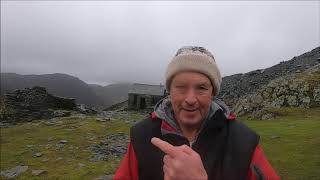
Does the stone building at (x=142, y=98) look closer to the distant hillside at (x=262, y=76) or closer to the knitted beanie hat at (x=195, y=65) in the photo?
the distant hillside at (x=262, y=76)

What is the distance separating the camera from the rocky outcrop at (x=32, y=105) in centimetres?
3766

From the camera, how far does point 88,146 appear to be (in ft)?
69.7

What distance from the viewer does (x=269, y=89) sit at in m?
35.7

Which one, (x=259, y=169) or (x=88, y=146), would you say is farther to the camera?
(x=88, y=146)

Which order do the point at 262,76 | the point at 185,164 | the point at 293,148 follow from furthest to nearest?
the point at 262,76 → the point at 293,148 → the point at 185,164

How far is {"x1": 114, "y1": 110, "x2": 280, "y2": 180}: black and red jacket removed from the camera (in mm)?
3193

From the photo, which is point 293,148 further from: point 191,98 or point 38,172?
point 191,98

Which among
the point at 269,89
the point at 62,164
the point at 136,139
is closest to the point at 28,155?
the point at 62,164

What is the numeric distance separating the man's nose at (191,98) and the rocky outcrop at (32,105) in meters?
34.5

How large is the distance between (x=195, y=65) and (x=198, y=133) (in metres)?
0.55

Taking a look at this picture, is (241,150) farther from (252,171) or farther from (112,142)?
(112,142)

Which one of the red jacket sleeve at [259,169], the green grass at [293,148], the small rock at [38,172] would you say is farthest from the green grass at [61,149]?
the red jacket sleeve at [259,169]

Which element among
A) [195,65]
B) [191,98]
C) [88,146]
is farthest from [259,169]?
[88,146]

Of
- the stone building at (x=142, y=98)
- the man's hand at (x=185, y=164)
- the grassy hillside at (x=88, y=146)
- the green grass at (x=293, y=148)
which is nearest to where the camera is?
the man's hand at (x=185, y=164)
